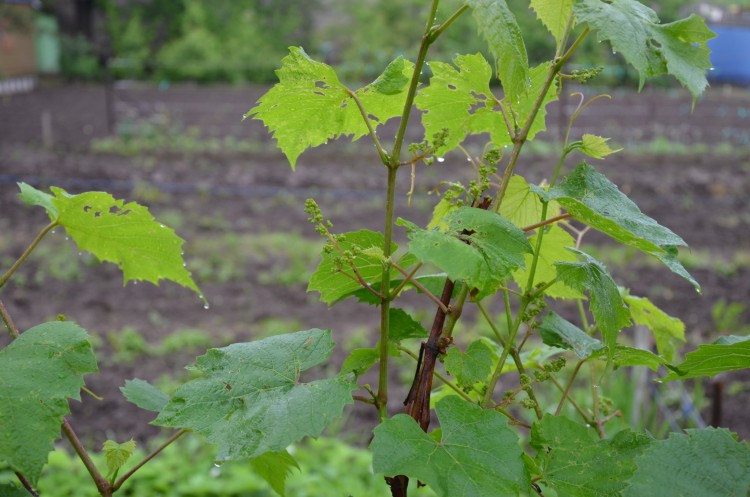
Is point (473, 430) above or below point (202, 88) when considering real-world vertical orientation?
above

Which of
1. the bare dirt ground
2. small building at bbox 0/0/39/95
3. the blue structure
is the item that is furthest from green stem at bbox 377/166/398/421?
the blue structure

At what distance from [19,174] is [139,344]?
15.4 feet

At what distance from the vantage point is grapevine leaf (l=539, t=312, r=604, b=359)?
923mm

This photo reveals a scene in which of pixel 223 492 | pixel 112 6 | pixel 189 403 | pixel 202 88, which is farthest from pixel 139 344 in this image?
pixel 112 6

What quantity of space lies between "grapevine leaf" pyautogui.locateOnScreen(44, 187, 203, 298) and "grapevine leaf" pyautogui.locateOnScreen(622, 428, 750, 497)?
56 centimetres

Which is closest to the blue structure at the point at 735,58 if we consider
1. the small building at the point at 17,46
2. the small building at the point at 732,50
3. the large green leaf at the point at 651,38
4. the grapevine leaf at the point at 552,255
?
the small building at the point at 732,50

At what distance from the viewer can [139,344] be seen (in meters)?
4.73

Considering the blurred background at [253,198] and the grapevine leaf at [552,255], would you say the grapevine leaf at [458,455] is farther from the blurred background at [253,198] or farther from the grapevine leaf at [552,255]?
the blurred background at [253,198]

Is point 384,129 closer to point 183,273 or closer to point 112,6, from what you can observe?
point 183,273

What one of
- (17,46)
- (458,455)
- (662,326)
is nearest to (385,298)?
(458,455)

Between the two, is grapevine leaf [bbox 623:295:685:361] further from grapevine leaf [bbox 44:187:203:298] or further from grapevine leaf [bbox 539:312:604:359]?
grapevine leaf [bbox 44:187:203:298]

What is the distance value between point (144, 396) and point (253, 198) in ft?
23.7

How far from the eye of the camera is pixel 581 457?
82 centimetres

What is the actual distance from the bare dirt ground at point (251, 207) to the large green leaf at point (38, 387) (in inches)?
130
